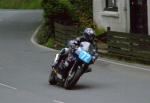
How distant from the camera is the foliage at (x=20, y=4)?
68250 mm

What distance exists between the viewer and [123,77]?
17.8 metres

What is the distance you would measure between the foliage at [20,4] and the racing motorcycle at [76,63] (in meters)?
51.5

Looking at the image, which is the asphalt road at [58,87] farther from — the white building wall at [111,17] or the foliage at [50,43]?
the white building wall at [111,17]

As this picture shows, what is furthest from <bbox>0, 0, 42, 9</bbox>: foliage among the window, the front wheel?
the front wheel

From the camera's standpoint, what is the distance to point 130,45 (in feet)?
68.9

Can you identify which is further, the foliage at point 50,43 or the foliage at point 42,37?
the foliage at point 42,37

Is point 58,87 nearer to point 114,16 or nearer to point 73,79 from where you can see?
point 73,79

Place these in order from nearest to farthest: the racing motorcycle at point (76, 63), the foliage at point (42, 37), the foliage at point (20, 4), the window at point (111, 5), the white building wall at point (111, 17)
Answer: the racing motorcycle at point (76, 63) → the white building wall at point (111, 17) → the window at point (111, 5) → the foliage at point (42, 37) → the foliage at point (20, 4)

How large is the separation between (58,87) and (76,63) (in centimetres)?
97

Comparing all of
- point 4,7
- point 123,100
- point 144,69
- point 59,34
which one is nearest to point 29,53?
point 59,34

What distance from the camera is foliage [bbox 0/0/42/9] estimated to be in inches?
2687

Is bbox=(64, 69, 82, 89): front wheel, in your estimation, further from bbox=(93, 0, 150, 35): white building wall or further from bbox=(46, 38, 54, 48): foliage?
bbox=(46, 38, 54, 48): foliage

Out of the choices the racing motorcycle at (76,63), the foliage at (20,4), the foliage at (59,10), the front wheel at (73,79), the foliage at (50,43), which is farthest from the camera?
the foliage at (20,4)

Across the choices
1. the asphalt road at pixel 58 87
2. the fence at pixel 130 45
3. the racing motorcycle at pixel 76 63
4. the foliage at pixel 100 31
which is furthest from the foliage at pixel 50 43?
the racing motorcycle at pixel 76 63
